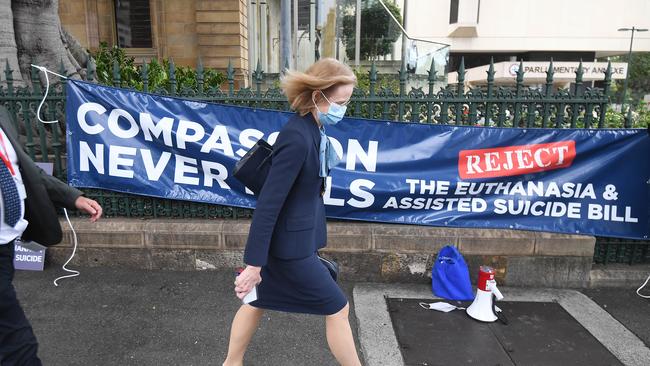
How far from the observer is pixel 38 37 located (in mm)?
5617

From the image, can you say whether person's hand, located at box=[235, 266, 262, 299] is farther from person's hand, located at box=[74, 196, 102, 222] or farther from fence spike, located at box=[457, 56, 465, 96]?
fence spike, located at box=[457, 56, 465, 96]

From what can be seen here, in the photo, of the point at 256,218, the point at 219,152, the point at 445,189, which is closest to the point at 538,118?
the point at 445,189

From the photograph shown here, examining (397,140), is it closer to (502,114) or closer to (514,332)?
(502,114)

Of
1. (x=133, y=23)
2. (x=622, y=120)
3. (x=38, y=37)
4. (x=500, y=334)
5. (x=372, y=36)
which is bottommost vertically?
(x=500, y=334)

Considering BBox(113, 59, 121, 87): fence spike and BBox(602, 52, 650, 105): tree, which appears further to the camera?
BBox(602, 52, 650, 105): tree

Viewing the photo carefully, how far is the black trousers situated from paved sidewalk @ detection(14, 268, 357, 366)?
0.98 meters

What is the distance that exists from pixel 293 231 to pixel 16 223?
125 cm

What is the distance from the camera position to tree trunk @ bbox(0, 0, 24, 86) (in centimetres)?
513

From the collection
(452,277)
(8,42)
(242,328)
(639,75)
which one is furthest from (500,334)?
(639,75)

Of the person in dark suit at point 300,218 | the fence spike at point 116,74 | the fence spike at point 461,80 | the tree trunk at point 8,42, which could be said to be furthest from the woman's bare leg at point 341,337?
the tree trunk at point 8,42

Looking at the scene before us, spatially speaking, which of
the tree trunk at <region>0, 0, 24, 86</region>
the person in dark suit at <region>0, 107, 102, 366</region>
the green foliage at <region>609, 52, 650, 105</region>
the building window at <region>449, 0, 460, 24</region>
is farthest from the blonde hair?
the green foliage at <region>609, 52, 650, 105</region>

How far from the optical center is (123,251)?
4.43 metres

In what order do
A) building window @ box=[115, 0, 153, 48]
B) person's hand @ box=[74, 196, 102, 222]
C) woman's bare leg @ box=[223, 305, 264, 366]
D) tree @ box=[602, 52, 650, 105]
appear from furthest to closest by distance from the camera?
tree @ box=[602, 52, 650, 105] < building window @ box=[115, 0, 153, 48] < woman's bare leg @ box=[223, 305, 264, 366] < person's hand @ box=[74, 196, 102, 222]

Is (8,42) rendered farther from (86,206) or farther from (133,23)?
(133,23)
